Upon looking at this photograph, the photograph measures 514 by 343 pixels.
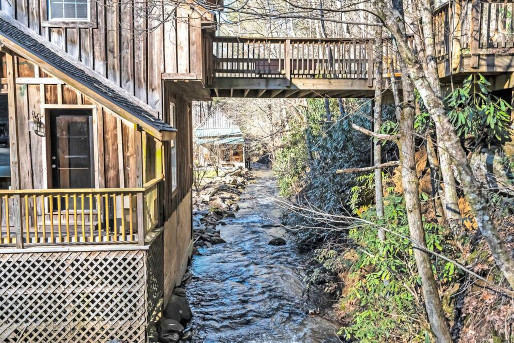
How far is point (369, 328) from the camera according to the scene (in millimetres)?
5984

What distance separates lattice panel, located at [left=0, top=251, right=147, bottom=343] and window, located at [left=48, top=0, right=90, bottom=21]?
16.1 feet

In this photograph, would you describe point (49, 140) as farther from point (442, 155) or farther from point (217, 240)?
point (217, 240)

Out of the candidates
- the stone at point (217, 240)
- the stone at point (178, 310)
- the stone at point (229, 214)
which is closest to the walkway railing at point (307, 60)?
the stone at point (178, 310)

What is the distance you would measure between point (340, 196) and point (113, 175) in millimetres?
6432

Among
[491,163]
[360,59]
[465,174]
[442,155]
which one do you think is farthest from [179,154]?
[465,174]

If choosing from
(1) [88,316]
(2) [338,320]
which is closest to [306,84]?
(2) [338,320]

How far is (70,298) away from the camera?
6879 mm

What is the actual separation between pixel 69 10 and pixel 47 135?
107 inches

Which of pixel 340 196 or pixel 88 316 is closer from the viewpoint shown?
pixel 88 316

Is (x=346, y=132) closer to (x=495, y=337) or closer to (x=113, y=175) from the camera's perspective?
(x=113, y=175)

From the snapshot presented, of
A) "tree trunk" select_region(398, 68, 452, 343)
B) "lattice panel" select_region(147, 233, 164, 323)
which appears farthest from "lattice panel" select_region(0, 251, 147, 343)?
"tree trunk" select_region(398, 68, 452, 343)

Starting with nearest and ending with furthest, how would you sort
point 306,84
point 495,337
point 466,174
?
1. point 466,174
2. point 495,337
3. point 306,84

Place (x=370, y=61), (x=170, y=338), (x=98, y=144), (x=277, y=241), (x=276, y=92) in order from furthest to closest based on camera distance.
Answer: (x=277, y=241), (x=276, y=92), (x=370, y=61), (x=98, y=144), (x=170, y=338)

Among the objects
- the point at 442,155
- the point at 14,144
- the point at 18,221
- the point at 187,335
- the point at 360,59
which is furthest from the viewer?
the point at 360,59
